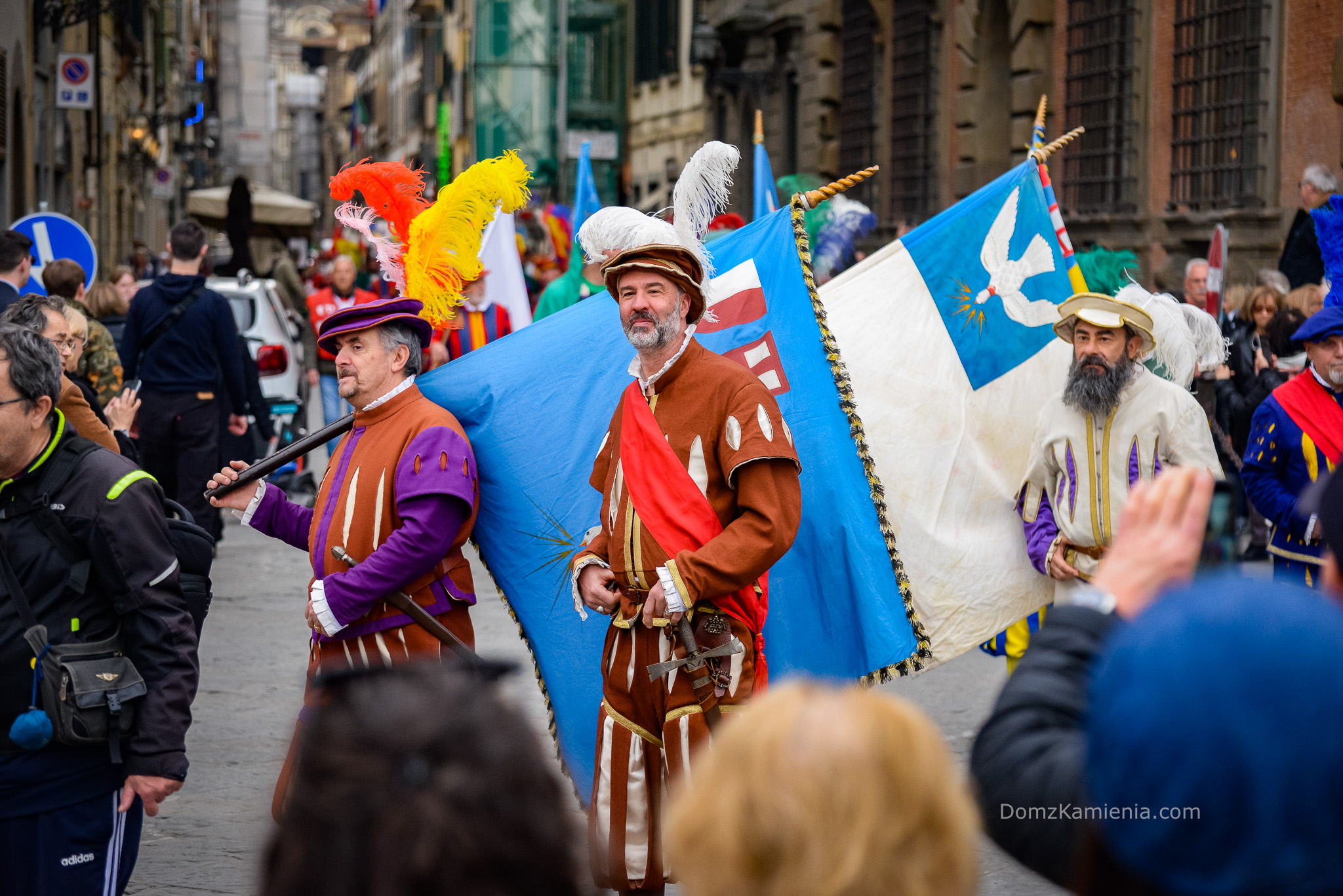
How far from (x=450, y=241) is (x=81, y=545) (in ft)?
5.66

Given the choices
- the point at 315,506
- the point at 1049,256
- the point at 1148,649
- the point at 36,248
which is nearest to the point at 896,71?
the point at 36,248

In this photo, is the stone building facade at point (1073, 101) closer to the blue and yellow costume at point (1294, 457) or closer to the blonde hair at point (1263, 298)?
the blonde hair at point (1263, 298)

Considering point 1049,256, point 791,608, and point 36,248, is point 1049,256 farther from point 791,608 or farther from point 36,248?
point 36,248

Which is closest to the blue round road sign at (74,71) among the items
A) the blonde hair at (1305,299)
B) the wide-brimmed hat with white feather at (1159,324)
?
the blonde hair at (1305,299)

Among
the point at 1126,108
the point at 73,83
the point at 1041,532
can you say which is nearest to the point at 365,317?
the point at 1041,532

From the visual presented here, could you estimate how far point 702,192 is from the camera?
14.5 ft

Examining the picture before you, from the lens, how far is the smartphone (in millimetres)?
1947

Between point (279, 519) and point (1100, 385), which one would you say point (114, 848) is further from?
point (1100, 385)

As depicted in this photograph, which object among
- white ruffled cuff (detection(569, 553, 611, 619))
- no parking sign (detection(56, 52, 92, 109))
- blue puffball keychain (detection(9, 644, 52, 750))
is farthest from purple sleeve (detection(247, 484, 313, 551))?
no parking sign (detection(56, 52, 92, 109))

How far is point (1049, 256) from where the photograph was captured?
5.57 m

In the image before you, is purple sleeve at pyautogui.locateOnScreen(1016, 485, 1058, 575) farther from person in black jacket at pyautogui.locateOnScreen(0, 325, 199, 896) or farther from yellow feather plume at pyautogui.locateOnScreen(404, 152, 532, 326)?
person in black jacket at pyautogui.locateOnScreen(0, 325, 199, 896)

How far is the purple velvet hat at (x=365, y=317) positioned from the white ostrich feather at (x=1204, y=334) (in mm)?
2954

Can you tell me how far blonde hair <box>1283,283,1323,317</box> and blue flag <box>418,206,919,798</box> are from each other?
5812 mm

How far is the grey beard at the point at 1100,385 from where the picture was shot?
518 cm
